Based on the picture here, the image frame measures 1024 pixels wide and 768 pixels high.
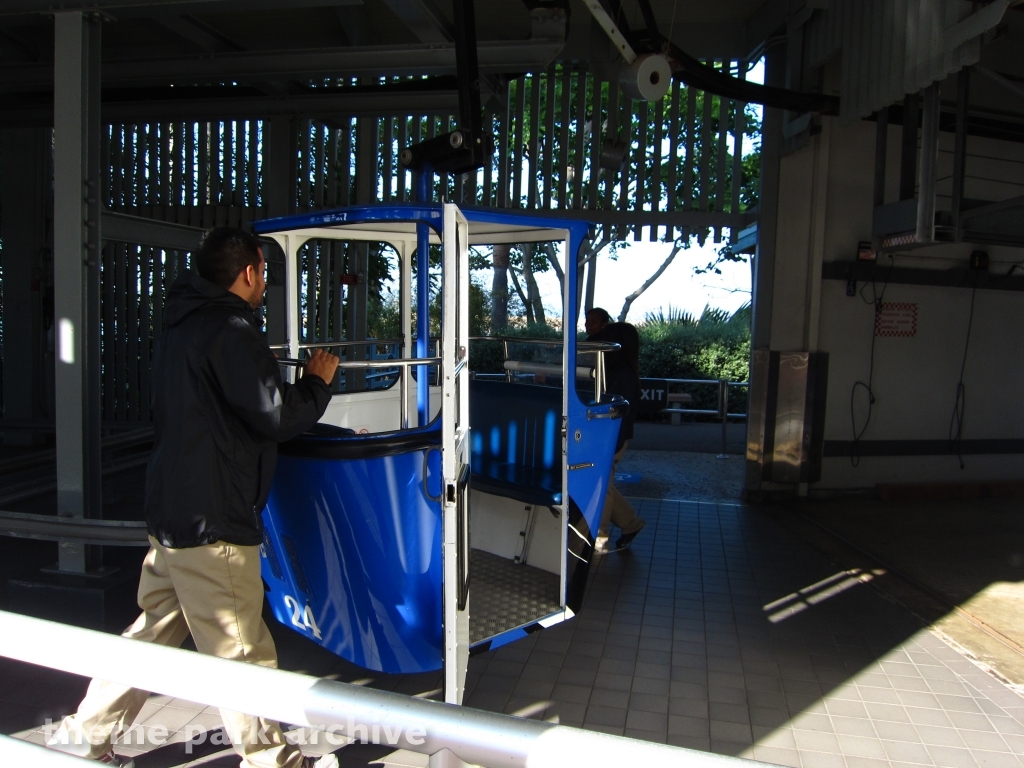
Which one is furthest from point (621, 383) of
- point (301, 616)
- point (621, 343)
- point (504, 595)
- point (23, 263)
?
point (23, 263)

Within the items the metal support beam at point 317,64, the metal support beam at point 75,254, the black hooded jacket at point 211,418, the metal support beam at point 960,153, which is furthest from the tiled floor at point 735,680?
the metal support beam at point 317,64

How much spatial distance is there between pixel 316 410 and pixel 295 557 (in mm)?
872

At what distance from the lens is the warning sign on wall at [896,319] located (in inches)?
298

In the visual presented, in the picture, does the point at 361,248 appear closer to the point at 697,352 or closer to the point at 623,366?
the point at 623,366

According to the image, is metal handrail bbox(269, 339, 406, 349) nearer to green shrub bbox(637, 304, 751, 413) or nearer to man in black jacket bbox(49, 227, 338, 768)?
man in black jacket bbox(49, 227, 338, 768)

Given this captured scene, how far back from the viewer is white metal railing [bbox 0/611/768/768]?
1.07 metres

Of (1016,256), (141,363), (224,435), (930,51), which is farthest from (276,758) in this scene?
(1016,256)

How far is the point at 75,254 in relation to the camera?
13.3ft

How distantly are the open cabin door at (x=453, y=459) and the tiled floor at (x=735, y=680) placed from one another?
0.61 meters

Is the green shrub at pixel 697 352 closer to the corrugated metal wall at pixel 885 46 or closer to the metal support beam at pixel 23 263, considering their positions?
the corrugated metal wall at pixel 885 46

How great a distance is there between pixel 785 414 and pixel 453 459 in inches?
211

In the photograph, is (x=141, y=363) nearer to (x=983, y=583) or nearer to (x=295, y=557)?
(x=295, y=557)

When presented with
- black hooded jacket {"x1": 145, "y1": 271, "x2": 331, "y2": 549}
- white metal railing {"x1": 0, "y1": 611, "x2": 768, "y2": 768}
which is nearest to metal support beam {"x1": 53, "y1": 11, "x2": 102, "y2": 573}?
black hooded jacket {"x1": 145, "y1": 271, "x2": 331, "y2": 549}

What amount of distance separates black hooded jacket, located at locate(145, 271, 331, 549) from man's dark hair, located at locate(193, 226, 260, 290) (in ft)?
0.19
